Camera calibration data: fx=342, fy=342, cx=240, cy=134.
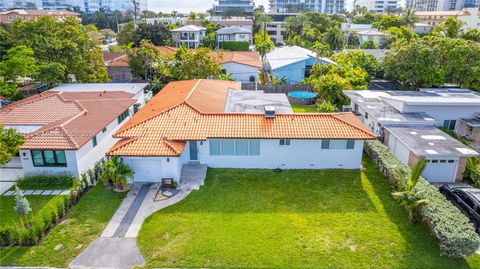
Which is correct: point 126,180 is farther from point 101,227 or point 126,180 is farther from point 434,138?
point 434,138

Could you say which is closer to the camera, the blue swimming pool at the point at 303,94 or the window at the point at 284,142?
the window at the point at 284,142

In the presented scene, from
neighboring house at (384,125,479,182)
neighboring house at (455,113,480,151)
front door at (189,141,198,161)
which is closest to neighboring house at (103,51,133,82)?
front door at (189,141,198,161)

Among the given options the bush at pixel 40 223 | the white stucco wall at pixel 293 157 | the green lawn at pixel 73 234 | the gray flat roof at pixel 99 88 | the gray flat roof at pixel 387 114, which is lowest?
the green lawn at pixel 73 234

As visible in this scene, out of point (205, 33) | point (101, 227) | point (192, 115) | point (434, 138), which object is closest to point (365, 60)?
point (434, 138)

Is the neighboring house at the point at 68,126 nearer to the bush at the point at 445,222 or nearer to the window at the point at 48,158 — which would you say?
the window at the point at 48,158

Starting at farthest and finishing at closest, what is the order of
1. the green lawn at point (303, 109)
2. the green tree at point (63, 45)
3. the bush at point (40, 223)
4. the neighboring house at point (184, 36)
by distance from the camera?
the neighboring house at point (184, 36) → the green tree at point (63, 45) → the green lawn at point (303, 109) → the bush at point (40, 223)

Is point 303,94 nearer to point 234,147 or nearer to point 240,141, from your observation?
point 240,141

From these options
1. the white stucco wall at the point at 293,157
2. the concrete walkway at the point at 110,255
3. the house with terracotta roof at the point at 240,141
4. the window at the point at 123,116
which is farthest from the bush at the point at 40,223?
the window at the point at 123,116
